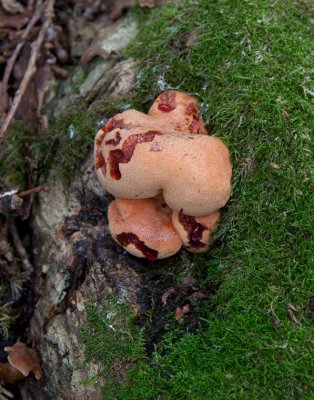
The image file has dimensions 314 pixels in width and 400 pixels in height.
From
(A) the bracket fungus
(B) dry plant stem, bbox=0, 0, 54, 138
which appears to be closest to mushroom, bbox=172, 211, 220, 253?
(A) the bracket fungus

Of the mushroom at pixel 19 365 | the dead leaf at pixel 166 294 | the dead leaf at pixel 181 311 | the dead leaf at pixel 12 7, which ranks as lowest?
the mushroom at pixel 19 365

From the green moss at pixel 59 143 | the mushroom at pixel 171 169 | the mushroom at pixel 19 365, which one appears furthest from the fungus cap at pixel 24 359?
the mushroom at pixel 171 169

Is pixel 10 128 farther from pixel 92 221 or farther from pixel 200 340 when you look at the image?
pixel 200 340

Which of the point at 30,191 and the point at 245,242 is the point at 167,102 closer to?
the point at 245,242

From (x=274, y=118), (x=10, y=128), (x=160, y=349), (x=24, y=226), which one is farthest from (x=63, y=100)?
(x=160, y=349)

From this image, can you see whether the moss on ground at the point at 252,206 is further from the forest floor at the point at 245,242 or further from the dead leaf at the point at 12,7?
the dead leaf at the point at 12,7

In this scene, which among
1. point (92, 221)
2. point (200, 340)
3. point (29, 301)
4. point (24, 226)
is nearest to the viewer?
point (200, 340)
